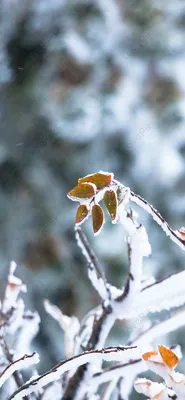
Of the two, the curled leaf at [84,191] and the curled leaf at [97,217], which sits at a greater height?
the curled leaf at [84,191]

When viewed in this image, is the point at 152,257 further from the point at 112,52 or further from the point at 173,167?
the point at 112,52

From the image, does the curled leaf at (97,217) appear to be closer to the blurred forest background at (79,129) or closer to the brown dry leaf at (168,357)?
the brown dry leaf at (168,357)

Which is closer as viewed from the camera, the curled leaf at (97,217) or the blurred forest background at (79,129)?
the curled leaf at (97,217)

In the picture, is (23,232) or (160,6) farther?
(160,6)

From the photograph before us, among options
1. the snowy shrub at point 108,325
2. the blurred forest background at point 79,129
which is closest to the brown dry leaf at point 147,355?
the snowy shrub at point 108,325

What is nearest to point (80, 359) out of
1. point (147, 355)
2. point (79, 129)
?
point (147, 355)

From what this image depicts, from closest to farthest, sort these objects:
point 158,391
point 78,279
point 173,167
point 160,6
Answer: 1. point 158,391
2. point 78,279
3. point 173,167
4. point 160,6

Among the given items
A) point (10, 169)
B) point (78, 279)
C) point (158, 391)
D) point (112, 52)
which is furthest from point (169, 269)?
point (158, 391)
